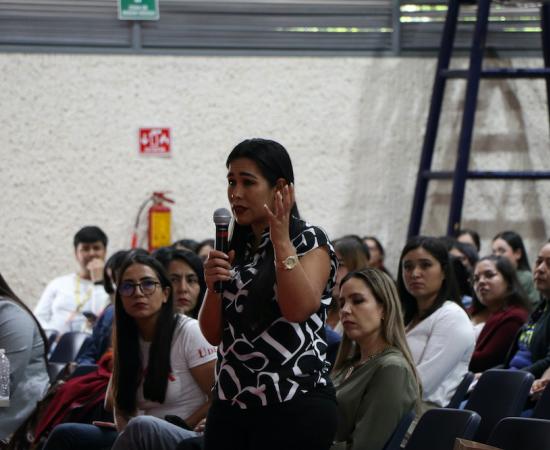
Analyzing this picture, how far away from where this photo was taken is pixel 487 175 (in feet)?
26.2

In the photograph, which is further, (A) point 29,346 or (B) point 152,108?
(B) point 152,108

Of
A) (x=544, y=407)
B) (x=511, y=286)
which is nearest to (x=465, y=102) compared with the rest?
(x=511, y=286)

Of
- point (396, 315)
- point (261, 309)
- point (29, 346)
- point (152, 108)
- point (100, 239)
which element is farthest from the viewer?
point (152, 108)

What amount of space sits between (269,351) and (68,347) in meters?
3.66

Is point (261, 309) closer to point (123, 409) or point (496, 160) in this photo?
point (123, 409)

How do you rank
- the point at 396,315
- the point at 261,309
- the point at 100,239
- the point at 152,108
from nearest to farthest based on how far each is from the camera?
the point at 261,309 < the point at 396,315 < the point at 100,239 < the point at 152,108

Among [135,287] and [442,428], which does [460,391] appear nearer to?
[442,428]

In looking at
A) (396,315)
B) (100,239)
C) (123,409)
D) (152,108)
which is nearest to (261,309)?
(396,315)

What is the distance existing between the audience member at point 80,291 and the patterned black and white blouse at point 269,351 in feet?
15.7

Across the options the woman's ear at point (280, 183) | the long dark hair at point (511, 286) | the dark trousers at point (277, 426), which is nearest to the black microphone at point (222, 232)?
the woman's ear at point (280, 183)

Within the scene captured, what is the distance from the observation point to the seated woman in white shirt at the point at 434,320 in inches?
172

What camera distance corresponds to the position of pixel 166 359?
404 cm

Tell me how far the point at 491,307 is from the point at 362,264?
2.33ft

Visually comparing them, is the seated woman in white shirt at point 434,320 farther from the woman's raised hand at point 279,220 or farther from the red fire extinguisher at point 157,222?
the red fire extinguisher at point 157,222
